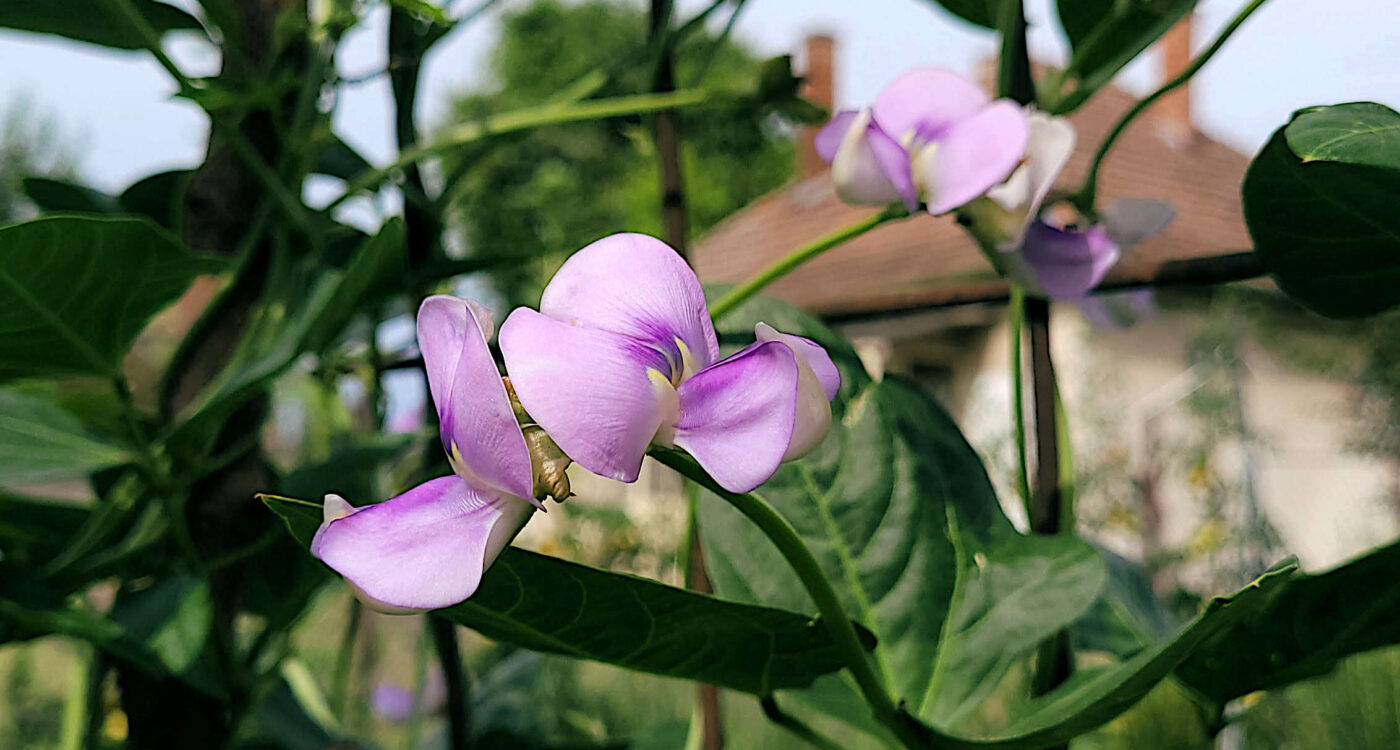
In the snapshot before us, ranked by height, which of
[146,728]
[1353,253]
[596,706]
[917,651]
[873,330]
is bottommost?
[873,330]

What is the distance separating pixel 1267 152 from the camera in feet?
0.98

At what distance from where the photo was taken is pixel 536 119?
1.65 ft

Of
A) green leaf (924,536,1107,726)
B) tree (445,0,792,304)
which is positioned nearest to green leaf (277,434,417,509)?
green leaf (924,536,1107,726)

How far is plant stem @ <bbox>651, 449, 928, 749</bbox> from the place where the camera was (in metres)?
0.22

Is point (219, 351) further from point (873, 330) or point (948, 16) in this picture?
point (873, 330)

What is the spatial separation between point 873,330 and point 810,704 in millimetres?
6860

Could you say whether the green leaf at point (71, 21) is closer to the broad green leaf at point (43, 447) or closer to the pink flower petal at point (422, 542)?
the broad green leaf at point (43, 447)

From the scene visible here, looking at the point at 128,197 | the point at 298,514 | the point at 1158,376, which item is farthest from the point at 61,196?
the point at 1158,376

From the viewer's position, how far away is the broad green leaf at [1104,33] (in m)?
0.40

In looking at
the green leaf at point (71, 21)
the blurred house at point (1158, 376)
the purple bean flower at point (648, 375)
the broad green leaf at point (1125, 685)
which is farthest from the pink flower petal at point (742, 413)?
the blurred house at point (1158, 376)

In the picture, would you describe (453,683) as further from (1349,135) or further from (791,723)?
(1349,135)

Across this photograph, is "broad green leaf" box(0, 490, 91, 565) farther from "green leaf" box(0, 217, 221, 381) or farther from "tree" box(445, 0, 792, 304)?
"tree" box(445, 0, 792, 304)

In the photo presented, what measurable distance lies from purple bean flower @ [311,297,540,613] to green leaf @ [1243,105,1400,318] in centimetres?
21

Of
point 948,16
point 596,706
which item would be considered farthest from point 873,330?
point 948,16
